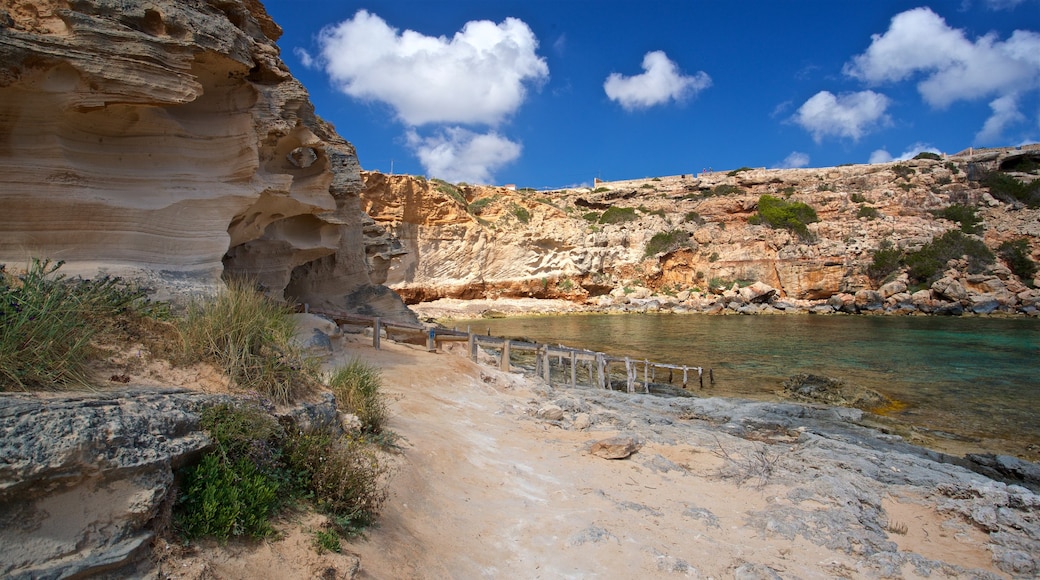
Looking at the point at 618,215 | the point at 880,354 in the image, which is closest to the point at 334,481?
the point at 880,354

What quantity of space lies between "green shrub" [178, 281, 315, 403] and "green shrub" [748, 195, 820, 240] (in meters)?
53.2

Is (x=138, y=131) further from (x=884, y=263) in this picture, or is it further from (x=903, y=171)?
(x=903, y=171)

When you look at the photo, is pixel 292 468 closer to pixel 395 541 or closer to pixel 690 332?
pixel 395 541

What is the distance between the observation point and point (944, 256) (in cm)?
4291

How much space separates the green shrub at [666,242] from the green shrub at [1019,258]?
2400 centimetres

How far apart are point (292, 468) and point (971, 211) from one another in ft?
201

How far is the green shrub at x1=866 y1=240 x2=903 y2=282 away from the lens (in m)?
44.3

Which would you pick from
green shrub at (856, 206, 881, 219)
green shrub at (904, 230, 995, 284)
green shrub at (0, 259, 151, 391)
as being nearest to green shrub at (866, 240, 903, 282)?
green shrub at (904, 230, 995, 284)

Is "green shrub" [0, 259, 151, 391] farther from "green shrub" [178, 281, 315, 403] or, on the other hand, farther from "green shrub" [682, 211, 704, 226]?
"green shrub" [682, 211, 704, 226]

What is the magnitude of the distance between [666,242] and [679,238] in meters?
1.28

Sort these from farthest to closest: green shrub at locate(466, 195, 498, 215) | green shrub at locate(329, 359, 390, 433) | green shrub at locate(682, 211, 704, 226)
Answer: green shrub at locate(682, 211, 704, 226), green shrub at locate(466, 195, 498, 215), green shrub at locate(329, 359, 390, 433)

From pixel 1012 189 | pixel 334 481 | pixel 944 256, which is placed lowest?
pixel 334 481

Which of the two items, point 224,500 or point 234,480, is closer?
point 224,500

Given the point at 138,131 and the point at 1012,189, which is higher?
the point at 1012,189
